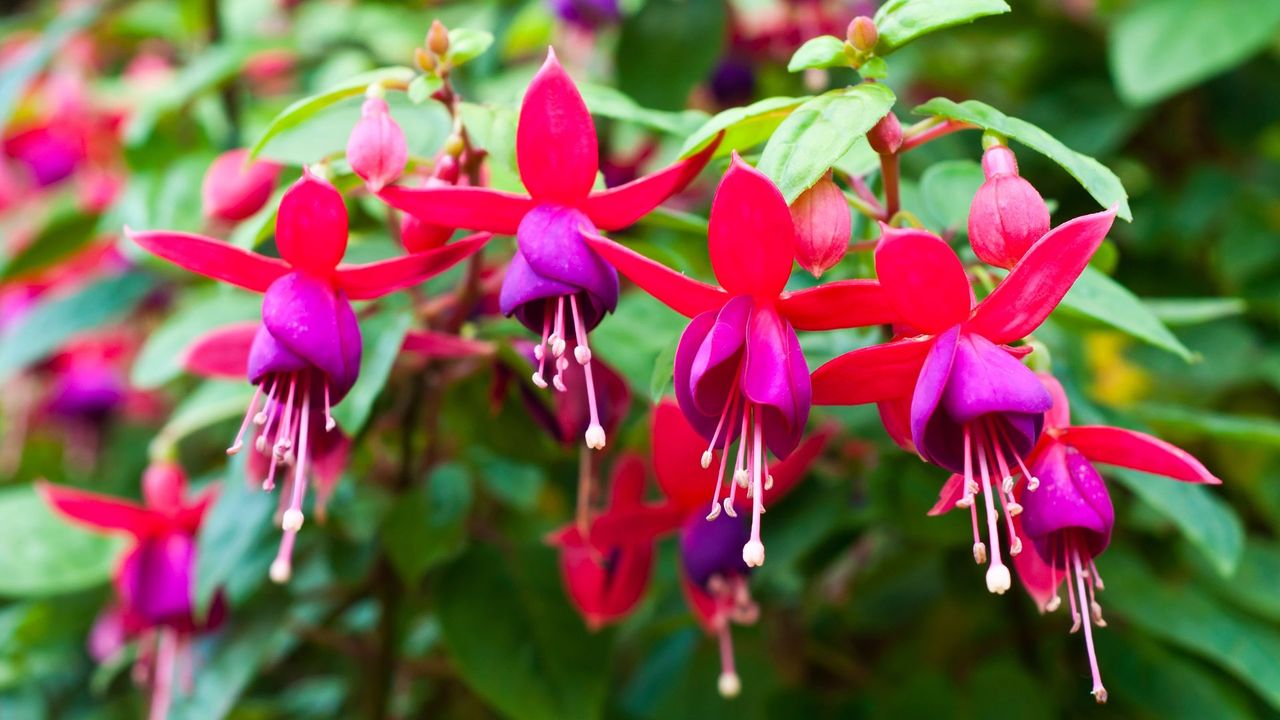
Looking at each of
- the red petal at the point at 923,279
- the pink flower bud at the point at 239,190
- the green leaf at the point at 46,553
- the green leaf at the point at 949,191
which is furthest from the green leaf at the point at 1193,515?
the green leaf at the point at 46,553

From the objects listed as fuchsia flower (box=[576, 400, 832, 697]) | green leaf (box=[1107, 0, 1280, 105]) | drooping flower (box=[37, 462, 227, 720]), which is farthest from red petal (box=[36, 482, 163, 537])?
green leaf (box=[1107, 0, 1280, 105])


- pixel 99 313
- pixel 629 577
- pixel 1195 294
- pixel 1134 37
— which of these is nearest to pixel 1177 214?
pixel 1195 294

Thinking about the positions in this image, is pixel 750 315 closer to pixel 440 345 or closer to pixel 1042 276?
pixel 1042 276

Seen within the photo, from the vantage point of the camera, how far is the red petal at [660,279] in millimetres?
573

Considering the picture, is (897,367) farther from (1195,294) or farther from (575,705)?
(1195,294)

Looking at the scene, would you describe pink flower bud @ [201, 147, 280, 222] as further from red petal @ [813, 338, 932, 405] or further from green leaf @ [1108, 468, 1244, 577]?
green leaf @ [1108, 468, 1244, 577]

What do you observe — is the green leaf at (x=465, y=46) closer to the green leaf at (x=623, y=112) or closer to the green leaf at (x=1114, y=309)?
the green leaf at (x=623, y=112)

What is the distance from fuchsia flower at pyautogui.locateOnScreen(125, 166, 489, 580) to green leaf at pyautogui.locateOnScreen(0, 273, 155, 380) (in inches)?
32.9

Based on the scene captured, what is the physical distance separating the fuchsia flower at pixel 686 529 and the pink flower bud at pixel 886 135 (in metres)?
0.28

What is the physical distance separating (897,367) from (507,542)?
632 millimetres

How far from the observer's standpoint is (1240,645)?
97 cm

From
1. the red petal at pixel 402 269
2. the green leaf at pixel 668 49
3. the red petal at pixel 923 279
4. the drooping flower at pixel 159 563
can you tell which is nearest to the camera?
the red petal at pixel 923 279

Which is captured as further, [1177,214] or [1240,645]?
[1177,214]

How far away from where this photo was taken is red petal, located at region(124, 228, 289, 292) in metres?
0.63
